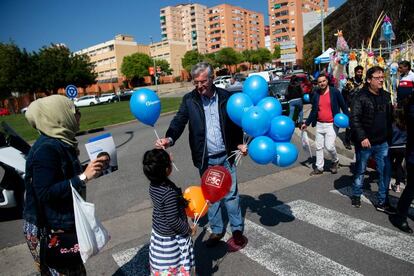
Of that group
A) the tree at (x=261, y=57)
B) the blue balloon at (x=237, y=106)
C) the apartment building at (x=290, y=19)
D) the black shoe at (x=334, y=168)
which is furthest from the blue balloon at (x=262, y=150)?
the apartment building at (x=290, y=19)

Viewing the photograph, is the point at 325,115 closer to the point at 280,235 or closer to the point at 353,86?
the point at 280,235

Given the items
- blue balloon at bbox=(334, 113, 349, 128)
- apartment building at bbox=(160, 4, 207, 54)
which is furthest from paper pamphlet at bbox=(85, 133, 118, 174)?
apartment building at bbox=(160, 4, 207, 54)

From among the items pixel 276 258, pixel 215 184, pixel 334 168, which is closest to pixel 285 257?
pixel 276 258

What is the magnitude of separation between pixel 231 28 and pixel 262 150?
411ft

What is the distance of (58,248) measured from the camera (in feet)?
7.71

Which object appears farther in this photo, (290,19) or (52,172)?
(290,19)

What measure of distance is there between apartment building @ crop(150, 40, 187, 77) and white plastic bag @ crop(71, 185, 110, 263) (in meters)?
104

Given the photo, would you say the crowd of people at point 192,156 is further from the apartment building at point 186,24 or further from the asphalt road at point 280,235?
the apartment building at point 186,24

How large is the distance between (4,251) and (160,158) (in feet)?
10.4

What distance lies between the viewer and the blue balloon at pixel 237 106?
354cm

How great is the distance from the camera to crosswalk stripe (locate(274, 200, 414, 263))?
3666 mm

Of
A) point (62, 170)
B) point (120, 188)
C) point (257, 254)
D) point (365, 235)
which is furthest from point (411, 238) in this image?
point (120, 188)

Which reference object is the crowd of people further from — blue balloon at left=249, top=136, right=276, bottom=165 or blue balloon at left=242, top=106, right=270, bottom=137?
blue balloon at left=242, top=106, right=270, bottom=137

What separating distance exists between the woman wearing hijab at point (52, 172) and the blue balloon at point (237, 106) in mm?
1632
